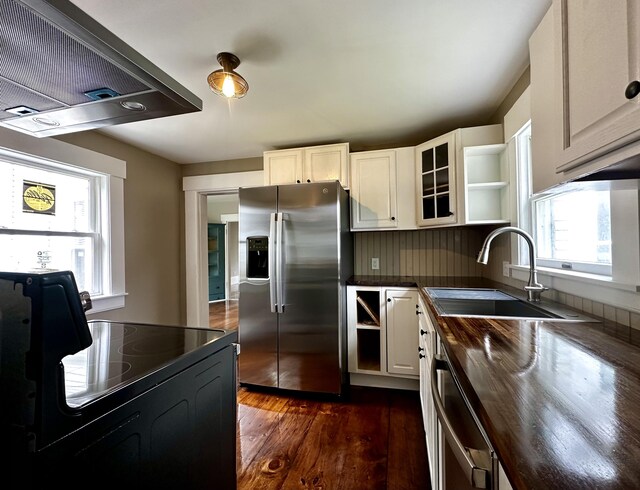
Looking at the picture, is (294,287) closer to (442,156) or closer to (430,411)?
(430,411)

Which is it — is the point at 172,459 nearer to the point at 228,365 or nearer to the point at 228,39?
the point at 228,365

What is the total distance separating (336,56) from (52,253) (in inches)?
99.4

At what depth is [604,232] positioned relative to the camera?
123 centimetres

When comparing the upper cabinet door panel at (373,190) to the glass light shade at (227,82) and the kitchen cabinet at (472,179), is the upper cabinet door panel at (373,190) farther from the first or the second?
the glass light shade at (227,82)

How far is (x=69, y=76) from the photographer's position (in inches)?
27.4

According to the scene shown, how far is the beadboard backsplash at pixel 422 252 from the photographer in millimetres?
2688

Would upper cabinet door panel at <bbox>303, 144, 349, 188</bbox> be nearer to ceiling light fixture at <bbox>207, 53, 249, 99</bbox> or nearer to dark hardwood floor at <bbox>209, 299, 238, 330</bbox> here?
ceiling light fixture at <bbox>207, 53, 249, 99</bbox>

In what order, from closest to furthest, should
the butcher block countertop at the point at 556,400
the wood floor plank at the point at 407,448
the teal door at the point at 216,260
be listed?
the butcher block countertop at the point at 556,400 → the wood floor plank at the point at 407,448 → the teal door at the point at 216,260

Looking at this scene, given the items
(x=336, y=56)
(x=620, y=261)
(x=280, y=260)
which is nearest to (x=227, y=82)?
(x=336, y=56)

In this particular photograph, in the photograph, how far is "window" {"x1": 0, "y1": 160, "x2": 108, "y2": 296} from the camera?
1.95 m

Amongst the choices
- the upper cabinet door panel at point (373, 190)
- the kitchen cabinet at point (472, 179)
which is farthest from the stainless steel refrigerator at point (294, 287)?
the kitchen cabinet at point (472, 179)

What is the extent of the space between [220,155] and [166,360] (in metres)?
2.77

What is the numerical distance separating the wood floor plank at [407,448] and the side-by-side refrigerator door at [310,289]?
0.50 meters

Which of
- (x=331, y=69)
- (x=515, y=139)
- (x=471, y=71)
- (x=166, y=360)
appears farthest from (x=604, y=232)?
(x=166, y=360)
